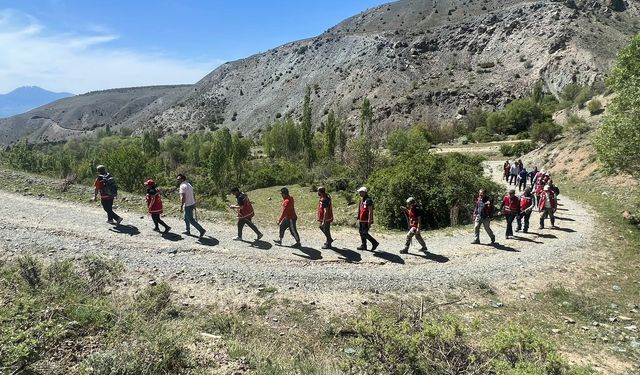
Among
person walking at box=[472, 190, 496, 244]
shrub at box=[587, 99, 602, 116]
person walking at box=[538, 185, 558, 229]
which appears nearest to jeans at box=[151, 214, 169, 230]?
person walking at box=[472, 190, 496, 244]

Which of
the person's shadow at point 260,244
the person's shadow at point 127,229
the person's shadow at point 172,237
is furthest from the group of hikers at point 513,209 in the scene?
the person's shadow at point 127,229

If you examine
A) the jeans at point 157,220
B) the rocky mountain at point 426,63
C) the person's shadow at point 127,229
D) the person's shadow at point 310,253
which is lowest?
the person's shadow at point 310,253

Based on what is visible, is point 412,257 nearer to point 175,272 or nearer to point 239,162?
point 175,272

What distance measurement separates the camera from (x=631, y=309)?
9.90 metres

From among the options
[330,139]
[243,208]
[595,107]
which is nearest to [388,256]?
[243,208]

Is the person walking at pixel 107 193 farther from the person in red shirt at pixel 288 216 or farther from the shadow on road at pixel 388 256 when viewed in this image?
the shadow on road at pixel 388 256

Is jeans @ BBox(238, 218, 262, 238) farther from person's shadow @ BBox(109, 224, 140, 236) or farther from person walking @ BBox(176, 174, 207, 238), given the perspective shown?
person's shadow @ BBox(109, 224, 140, 236)

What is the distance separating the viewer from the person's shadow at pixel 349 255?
11.9m

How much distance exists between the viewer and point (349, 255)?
12305 mm

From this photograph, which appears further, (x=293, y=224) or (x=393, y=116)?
(x=393, y=116)

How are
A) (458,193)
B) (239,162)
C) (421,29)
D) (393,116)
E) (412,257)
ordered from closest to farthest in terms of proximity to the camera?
(412,257)
(458,193)
(239,162)
(393,116)
(421,29)

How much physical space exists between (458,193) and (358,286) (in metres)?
11.0

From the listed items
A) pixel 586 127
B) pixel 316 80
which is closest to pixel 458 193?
pixel 586 127

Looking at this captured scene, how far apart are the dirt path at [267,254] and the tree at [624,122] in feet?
10.7
